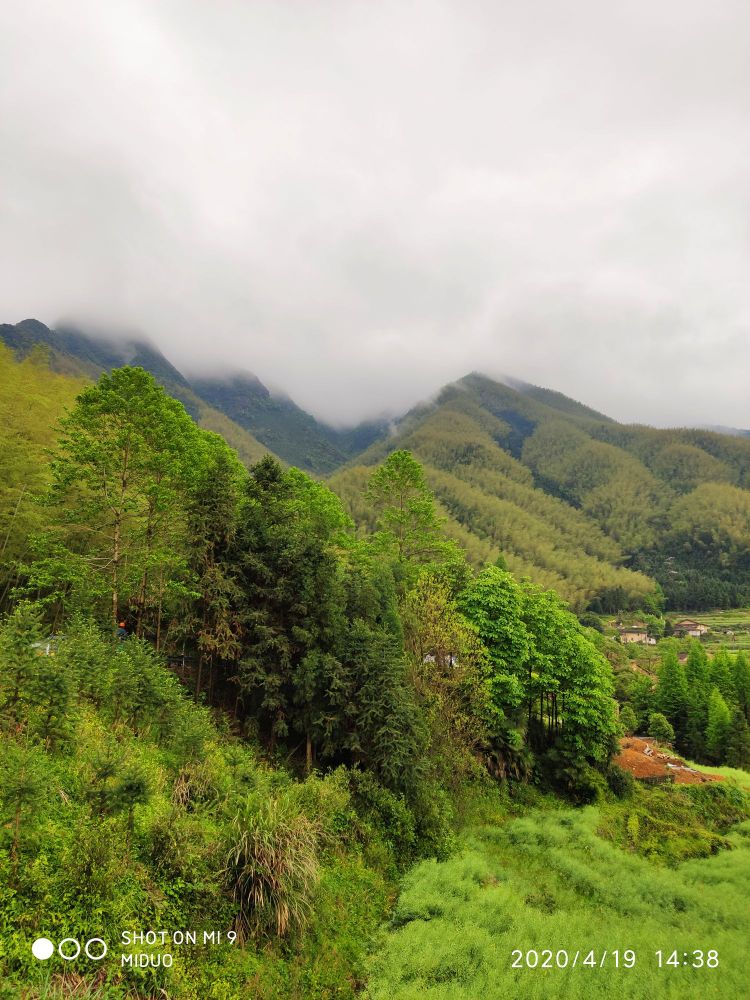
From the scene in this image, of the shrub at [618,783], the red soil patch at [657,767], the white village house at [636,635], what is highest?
the shrub at [618,783]

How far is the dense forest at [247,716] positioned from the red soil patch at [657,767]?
6.00ft

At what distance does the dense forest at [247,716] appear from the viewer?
23.8ft

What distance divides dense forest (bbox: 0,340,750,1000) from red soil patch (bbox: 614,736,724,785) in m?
1.83

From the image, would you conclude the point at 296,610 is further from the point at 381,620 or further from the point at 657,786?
the point at 657,786

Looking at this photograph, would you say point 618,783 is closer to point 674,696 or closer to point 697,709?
point 697,709

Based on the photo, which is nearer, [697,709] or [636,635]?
[697,709]

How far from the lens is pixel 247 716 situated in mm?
16422

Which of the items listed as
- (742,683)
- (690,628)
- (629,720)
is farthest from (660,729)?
(690,628)

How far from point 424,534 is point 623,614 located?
487 ft

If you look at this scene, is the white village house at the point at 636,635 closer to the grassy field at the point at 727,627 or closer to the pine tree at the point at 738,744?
the grassy field at the point at 727,627

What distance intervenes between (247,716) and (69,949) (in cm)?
1068

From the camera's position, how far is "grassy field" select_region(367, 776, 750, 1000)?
30.1ft

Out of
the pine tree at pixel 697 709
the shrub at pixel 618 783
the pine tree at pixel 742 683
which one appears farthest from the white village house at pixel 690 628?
the shrub at pixel 618 783

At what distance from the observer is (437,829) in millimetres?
15156
